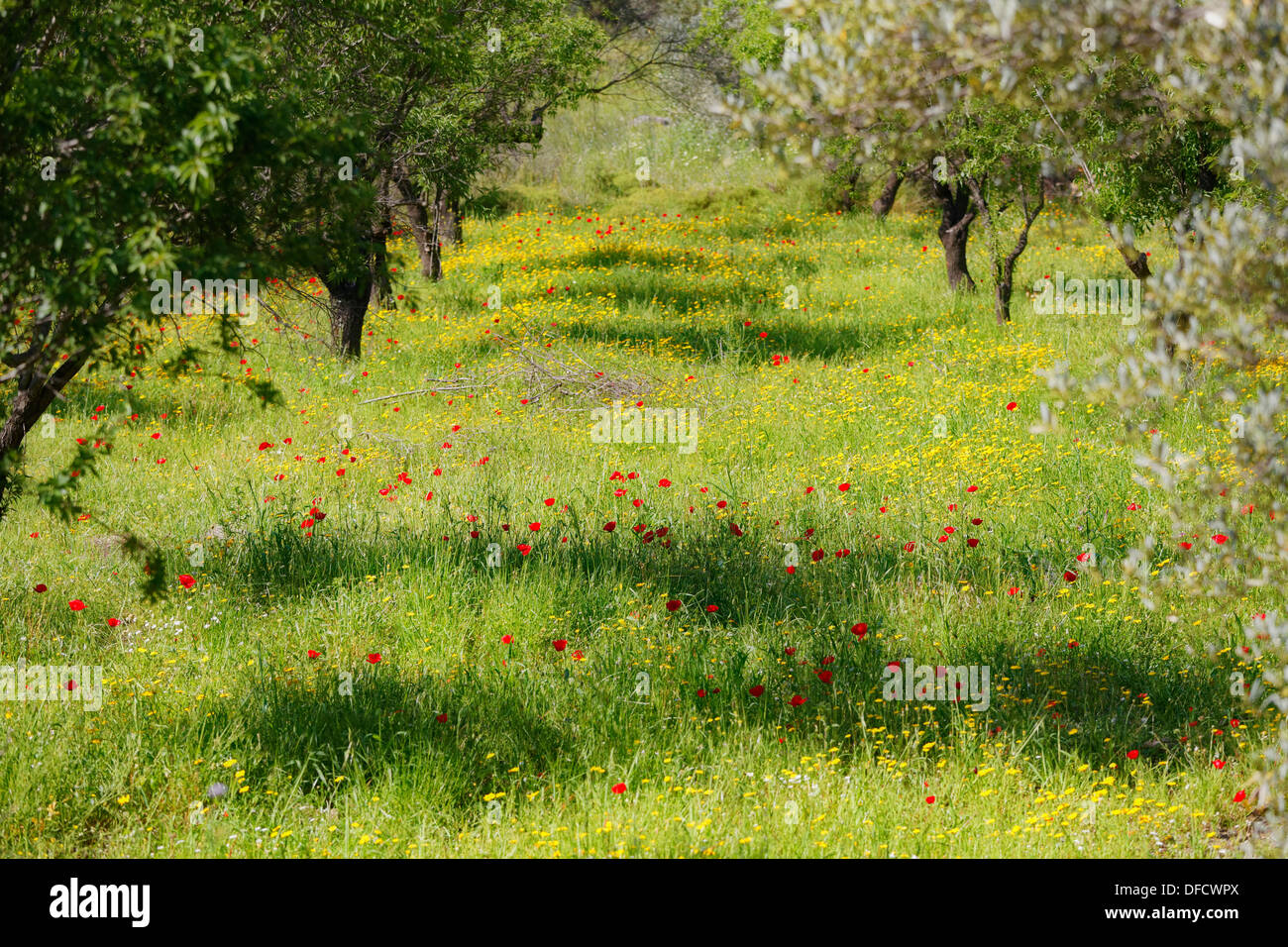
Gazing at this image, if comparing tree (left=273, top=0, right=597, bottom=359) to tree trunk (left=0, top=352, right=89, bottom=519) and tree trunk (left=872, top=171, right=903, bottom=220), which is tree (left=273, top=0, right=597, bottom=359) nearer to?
tree trunk (left=0, top=352, right=89, bottom=519)

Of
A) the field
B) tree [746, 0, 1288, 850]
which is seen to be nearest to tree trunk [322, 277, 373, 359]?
the field

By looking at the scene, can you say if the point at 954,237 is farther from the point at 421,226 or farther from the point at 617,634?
the point at 617,634

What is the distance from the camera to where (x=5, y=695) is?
545 centimetres

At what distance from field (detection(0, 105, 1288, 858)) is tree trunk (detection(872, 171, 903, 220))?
14422mm

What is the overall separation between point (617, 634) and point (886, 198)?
22.3 meters

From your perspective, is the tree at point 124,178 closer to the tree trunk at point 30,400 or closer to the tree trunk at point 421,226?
the tree trunk at point 30,400

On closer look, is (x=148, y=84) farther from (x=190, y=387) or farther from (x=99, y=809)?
(x=190, y=387)

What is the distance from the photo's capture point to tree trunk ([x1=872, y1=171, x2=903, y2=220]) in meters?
25.5

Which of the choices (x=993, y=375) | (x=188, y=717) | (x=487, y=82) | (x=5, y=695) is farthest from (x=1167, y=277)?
(x=487, y=82)

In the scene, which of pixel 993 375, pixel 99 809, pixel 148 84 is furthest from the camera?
pixel 993 375

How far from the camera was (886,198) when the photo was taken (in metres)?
26.0

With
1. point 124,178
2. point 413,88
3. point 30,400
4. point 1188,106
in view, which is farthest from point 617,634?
point 413,88

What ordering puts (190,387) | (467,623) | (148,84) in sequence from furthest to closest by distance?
(190,387) → (467,623) → (148,84)

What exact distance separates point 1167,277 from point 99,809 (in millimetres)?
4748
